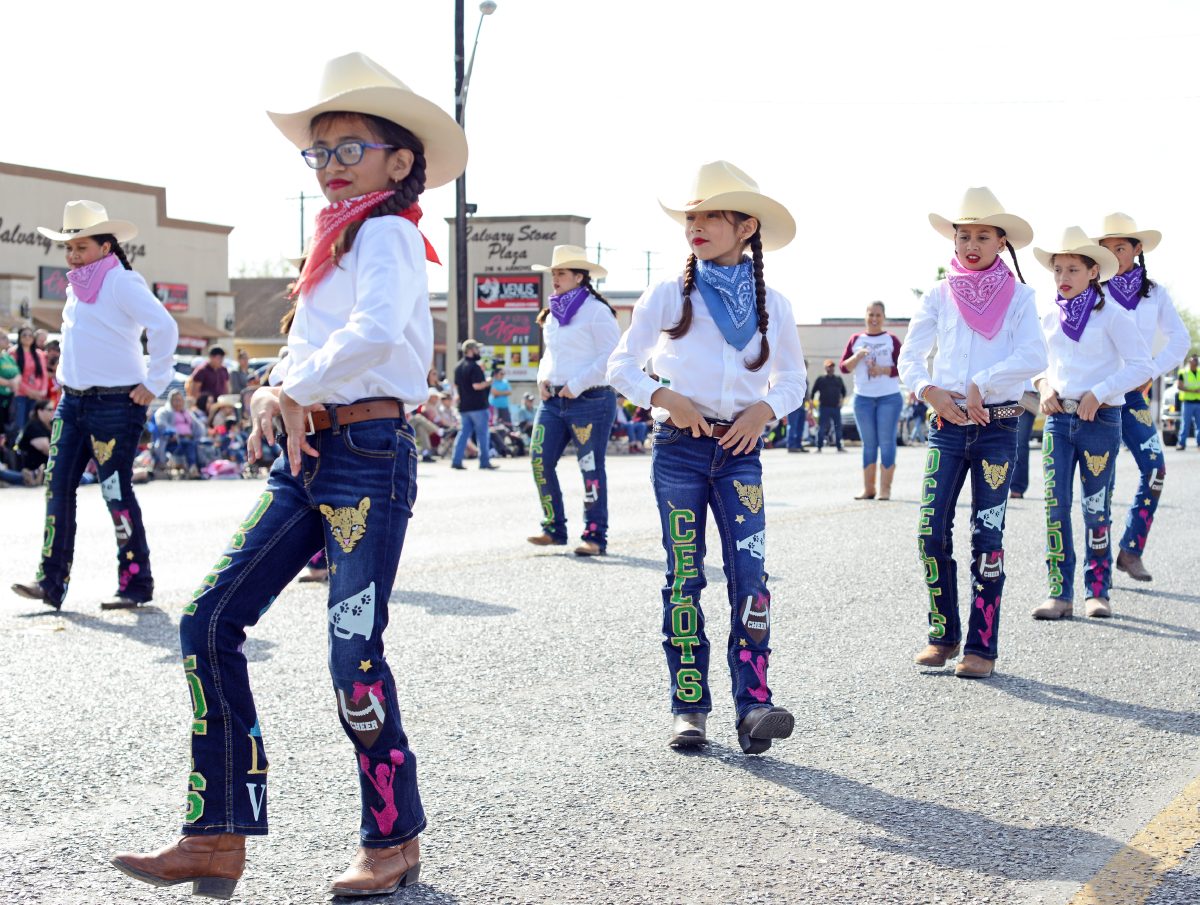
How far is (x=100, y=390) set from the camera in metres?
7.65

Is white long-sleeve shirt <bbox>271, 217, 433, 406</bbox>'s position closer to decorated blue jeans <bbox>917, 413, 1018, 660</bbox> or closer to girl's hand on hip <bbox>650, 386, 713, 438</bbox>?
girl's hand on hip <bbox>650, 386, 713, 438</bbox>

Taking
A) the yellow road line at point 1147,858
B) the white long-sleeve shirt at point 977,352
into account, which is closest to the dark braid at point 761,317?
the white long-sleeve shirt at point 977,352

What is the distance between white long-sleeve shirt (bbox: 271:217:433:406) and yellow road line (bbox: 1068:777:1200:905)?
213 centimetres

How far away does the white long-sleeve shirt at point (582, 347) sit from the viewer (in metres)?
10.5

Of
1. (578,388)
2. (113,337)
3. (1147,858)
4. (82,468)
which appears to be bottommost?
(1147,858)

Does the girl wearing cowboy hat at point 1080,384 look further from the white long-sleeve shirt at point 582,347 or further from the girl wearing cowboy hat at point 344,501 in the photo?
the girl wearing cowboy hat at point 344,501

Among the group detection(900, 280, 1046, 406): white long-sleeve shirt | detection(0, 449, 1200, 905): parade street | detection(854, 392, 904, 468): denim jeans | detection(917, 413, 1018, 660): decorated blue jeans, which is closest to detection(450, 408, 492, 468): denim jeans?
detection(854, 392, 904, 468): denim jeans

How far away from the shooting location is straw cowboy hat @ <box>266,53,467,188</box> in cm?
369

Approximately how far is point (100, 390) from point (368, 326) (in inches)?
183

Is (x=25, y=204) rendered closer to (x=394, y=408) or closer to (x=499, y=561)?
(x=499, y=561)

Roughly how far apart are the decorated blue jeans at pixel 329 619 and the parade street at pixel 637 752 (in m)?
0.26

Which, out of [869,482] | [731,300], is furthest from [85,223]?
[869,482]

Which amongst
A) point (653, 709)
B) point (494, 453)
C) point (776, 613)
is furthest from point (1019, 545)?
point (494, 453)

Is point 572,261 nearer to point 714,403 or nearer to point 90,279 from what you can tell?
point 90,279
